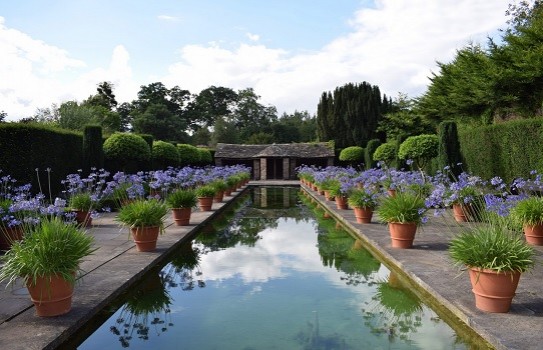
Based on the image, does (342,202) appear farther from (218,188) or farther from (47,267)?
(47,267)

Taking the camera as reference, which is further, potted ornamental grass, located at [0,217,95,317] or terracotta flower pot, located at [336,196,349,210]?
terracotta flower pot, located at [336,196,349,210]

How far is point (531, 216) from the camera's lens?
746 cm

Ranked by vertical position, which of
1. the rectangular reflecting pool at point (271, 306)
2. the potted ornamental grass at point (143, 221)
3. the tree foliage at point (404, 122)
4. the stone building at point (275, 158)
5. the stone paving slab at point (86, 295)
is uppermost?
the tree foliage at point (404, 122)

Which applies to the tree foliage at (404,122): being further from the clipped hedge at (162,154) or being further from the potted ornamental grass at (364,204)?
the potted ornamental grass at (364,204)

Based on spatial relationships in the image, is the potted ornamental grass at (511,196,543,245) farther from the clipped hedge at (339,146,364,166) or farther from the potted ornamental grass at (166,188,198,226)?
the clipped hedge at (339,146,364,166)

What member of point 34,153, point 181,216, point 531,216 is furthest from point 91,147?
point 531,216

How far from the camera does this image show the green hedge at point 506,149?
41.8 ft

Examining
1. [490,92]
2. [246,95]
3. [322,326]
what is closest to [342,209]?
[322,326]

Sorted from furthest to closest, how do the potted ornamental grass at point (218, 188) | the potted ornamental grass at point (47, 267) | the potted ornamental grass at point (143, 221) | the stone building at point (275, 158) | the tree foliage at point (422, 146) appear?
the stone building at point (275, 158) → the tree foliage at point (422, 146) → the potted ornamental grass at point (218, 188) → the potted ornamental grass at point (143, 221) → the potted ornamental grass at point (47, 267)

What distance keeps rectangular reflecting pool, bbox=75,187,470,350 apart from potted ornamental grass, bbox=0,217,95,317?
→ 19.6 inches

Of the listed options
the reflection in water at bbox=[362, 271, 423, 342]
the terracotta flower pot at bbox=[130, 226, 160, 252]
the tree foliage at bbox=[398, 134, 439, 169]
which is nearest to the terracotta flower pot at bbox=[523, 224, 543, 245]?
the reflection in water at bbox=[362, 271, 423, 342]

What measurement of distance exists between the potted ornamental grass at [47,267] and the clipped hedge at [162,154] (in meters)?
20.0

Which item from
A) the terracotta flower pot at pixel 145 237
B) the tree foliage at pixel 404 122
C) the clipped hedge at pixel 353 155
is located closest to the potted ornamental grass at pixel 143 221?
the terracotta flower pot at pixel 145 237

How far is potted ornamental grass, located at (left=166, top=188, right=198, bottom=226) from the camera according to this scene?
1041 centimetres
